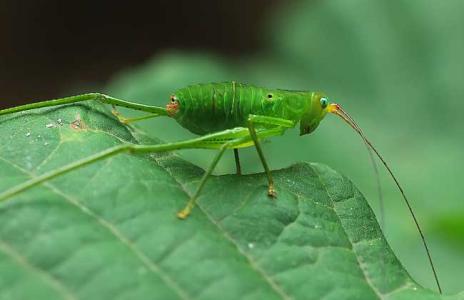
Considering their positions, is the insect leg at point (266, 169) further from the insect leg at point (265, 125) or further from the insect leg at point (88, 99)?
the insect leg at point (88, 99)

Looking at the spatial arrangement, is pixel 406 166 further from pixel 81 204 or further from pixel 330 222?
pixel 81 204

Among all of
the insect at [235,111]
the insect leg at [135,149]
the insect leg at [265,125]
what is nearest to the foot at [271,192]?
the insect leg at [265,125]

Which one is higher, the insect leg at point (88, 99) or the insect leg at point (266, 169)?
the insect leg at point (88, 99)

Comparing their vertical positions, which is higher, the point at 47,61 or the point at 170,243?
the point at 170,243

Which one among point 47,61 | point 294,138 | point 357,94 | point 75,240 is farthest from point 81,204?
point 47,61

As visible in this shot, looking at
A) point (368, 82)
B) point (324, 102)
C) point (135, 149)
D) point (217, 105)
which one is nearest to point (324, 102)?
point (324, 102)

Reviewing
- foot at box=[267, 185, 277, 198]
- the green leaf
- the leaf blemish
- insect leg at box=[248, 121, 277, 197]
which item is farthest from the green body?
foot at box=[267, 185, 277, 198]
